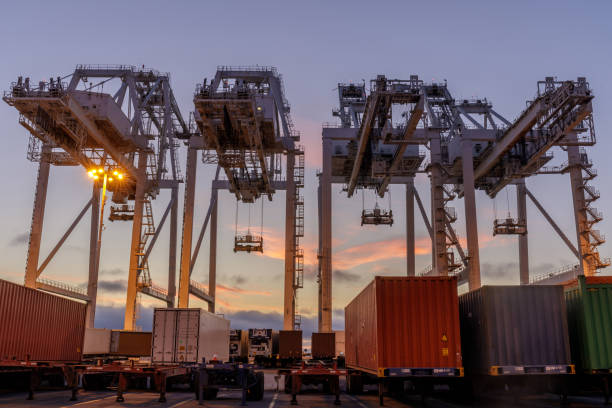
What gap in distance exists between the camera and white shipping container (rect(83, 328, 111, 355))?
102 ft

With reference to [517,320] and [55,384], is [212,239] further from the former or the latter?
[517,320]

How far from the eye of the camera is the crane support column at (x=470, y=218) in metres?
38.4

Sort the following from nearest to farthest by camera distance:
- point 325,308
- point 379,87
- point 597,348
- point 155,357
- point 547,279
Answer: point 597,348 → point 155,357 → point 379,87 → point 325,308 → point 547,279

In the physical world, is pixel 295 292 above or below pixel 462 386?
above

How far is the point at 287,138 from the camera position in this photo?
138 feet

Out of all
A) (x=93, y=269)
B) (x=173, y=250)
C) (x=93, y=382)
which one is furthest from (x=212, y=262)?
(x=93, y=382)

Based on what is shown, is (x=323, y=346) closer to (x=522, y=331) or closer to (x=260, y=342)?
(x=260, y=342)

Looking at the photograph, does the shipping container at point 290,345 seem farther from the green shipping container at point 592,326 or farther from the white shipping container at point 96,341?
the green shipping container at point 592,326

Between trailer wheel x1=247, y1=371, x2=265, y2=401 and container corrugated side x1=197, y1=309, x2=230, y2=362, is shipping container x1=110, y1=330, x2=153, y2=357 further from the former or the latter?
trailer wheel x1=247, y1=371, x2=265, y2=401

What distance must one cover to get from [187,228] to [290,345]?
10.9m

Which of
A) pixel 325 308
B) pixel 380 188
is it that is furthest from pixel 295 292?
pixel 380 188

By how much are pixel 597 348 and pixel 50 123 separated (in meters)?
30.2

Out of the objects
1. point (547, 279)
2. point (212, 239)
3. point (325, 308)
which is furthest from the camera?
point (212, 239)

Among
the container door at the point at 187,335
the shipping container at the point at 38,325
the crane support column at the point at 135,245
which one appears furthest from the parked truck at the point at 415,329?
the crane support column at the point at 135,245
